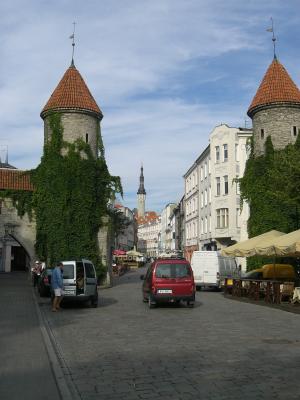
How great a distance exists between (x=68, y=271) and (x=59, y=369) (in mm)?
11387

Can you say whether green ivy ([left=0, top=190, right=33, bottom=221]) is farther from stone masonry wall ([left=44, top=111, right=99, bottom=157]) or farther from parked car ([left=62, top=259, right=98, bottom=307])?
parked car ([left=62, top=259, right=98, bottom=307])

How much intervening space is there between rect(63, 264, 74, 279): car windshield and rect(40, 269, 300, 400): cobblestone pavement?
261 cm

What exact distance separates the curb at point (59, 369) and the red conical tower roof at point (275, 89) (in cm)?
2548

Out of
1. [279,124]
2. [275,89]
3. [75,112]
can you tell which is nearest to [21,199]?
[75,112]

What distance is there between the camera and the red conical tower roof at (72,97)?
3338 centimetres

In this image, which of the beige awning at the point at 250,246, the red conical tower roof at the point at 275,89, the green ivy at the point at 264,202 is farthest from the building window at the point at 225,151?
the beige awning at the point at 250,246

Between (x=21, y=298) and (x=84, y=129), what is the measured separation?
14.1 meters

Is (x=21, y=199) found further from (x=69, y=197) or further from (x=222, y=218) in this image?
(x=222, y=218)

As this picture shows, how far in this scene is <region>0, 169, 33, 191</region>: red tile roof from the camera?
3514 cm

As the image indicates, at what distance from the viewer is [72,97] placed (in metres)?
33.8

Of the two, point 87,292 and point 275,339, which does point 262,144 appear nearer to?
point 87,292

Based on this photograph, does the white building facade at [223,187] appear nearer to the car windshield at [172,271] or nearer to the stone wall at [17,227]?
the stone wall at [17,227]

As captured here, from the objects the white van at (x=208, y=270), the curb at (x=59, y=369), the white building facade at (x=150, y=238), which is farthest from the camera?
the white building facade at (x=150, y=238)

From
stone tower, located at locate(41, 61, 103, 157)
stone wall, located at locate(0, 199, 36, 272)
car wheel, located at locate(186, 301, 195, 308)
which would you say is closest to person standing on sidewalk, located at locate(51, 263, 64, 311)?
car wheel, located at locate(186, 301, 195, 308)
